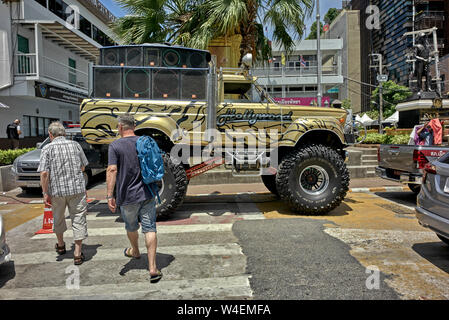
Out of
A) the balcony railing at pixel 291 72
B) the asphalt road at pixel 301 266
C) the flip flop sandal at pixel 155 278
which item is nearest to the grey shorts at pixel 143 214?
the flip flop sandal at pixel 155 278

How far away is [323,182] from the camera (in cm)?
677

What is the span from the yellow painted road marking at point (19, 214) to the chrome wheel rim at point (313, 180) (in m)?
5.49

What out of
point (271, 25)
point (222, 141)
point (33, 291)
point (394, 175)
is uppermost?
point (271, 25)

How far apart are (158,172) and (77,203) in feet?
4.61

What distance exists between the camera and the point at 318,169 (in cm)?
670

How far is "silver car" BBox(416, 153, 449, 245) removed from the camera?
415cm

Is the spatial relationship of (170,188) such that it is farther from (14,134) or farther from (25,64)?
(25,64)

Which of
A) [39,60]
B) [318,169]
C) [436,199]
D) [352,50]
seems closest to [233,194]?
[318,169]

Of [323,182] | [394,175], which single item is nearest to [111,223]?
[323,182]

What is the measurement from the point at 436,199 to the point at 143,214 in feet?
11.7

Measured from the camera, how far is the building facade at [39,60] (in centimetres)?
1588

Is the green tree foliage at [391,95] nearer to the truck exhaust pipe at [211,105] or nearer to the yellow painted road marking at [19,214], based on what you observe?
the truck exhaust pipe at [211,105]

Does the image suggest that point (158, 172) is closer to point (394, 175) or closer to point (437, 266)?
point (437, 266)
